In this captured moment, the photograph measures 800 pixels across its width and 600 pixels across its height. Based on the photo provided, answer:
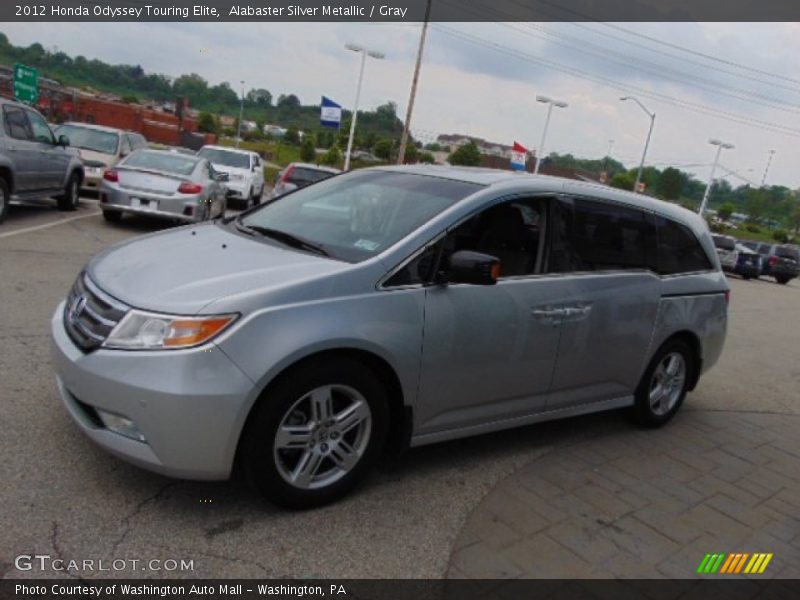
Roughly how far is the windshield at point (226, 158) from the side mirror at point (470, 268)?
16934 mm

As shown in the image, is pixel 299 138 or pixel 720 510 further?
pixel 299 138

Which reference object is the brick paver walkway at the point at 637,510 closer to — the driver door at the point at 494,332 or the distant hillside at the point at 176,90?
the driver door at the point at 494,332

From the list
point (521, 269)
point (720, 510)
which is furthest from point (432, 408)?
point (720, 510)

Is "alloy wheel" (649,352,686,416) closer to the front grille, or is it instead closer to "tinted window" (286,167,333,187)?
the front grille

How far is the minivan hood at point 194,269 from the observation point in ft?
9.98

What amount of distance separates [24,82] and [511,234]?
24.8 meters

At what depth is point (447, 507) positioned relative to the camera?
355cm

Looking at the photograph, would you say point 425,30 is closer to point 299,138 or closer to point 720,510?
point 720,510

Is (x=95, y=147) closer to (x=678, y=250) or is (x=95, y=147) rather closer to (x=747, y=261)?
(x=678, y=250)

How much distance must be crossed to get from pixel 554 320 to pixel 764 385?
177 inches

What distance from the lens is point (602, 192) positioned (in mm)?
4688

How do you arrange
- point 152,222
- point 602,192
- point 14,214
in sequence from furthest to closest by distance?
1. point 152,222
2. point 14,214
3. point 602,192

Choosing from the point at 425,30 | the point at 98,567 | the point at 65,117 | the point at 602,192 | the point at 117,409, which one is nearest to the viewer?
the point at 98,567

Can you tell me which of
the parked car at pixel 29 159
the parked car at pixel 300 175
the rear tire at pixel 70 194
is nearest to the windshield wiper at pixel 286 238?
the parked car at pixel 29 159
